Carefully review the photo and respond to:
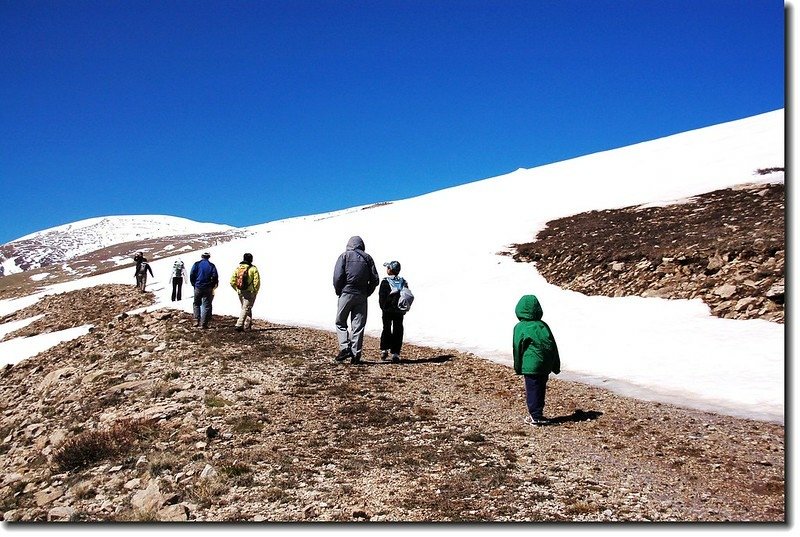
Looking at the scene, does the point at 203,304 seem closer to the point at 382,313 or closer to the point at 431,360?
the point at 382,313

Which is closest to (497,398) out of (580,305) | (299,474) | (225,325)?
(299,474)

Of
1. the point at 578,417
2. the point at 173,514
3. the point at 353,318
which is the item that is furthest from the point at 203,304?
the point at 578,417

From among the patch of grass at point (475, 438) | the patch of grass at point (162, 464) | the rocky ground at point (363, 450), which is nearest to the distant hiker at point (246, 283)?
the rocky ground at point (363, 450)

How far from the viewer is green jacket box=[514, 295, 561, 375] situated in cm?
897

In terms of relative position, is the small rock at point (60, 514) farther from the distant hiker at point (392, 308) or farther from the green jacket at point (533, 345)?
the distant hiker at point (392, 308)

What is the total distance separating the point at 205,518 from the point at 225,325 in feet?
53.1

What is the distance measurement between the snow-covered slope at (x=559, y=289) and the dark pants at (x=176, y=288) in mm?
1200

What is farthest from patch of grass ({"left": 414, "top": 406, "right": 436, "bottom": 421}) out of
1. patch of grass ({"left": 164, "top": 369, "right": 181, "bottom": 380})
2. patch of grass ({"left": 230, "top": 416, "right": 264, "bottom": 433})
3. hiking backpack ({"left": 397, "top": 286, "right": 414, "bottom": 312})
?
patch of grass ({"left": 164, "top": 369, "right": 181, "bottom": 380})

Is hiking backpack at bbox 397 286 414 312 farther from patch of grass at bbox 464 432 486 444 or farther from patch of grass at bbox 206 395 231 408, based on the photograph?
patch of grass at bbox 464 432 486 444

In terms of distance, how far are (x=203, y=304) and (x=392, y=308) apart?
9.07 metres

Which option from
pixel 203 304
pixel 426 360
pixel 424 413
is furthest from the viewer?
pixel 203 304

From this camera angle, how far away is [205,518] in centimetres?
591

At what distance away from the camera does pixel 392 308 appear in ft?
46.1

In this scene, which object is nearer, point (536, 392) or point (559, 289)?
point (536, 392)
